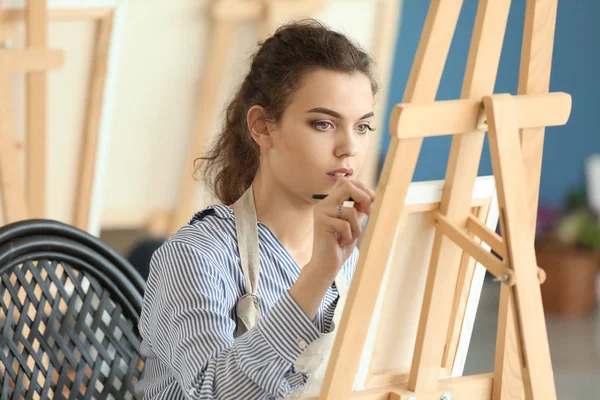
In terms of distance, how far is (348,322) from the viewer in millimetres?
1149

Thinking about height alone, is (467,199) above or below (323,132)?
below

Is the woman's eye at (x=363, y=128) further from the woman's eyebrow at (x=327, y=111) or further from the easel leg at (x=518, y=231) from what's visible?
the easel leg at (x=518, y=231)

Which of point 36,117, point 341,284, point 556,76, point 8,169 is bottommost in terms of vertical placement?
point 341,284

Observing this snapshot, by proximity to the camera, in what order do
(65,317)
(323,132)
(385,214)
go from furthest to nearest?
1. (65,317)
2. (323,132)
3. (385,214)

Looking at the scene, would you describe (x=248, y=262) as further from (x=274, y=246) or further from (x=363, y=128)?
(x=363, y=128)

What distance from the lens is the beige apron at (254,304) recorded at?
48.8 inches

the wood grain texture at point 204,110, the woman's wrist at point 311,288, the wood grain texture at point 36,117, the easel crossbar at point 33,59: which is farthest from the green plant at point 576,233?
the woman's wrist at point 311,288

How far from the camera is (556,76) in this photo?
5.36 meters

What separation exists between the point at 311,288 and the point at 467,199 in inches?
9.0

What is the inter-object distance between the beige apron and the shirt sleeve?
0.02 meters

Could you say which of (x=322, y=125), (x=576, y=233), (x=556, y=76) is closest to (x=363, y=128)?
(x=322, y=125)

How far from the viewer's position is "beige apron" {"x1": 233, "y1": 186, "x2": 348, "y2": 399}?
48.8 inches

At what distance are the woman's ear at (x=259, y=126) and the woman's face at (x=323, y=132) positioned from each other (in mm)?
44

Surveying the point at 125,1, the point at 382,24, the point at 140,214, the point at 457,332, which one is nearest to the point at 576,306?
the point at 382,24
